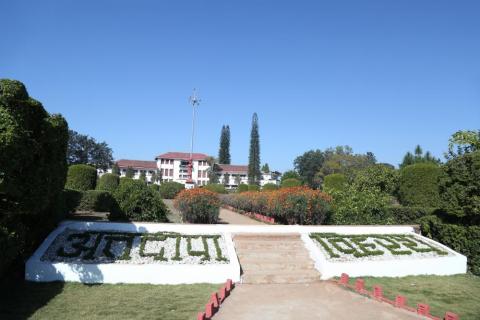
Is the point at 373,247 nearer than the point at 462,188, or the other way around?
the point at 373,247

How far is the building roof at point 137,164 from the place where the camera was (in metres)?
90.5

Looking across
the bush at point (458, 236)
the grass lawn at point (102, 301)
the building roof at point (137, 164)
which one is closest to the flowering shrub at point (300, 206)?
the bush at point (458, 236)

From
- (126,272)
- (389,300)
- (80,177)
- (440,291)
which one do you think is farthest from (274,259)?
(80,177)

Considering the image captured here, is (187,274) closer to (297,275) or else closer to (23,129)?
(297,275)

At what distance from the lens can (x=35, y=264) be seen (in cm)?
895

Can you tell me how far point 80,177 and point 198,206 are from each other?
34.5ft

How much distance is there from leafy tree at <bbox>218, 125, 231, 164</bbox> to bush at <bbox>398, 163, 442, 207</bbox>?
76.7 meters

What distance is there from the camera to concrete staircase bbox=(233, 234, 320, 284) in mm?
10070

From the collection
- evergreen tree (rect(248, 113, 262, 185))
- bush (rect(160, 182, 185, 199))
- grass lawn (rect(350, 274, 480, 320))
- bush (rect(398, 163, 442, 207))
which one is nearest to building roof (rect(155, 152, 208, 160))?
evergreen tree (rect(248, 113, 262, 185))

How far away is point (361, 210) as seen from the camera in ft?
53.1

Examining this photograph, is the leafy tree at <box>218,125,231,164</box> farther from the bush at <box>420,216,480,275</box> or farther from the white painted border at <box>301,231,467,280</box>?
the white painted border at <box>301,231,467,280</box>

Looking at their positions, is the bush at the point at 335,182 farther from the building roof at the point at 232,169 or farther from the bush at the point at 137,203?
the building roof at the point at 232,169

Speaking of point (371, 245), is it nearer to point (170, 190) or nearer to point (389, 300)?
point (389, 300)

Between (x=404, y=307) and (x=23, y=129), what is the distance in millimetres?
8451
